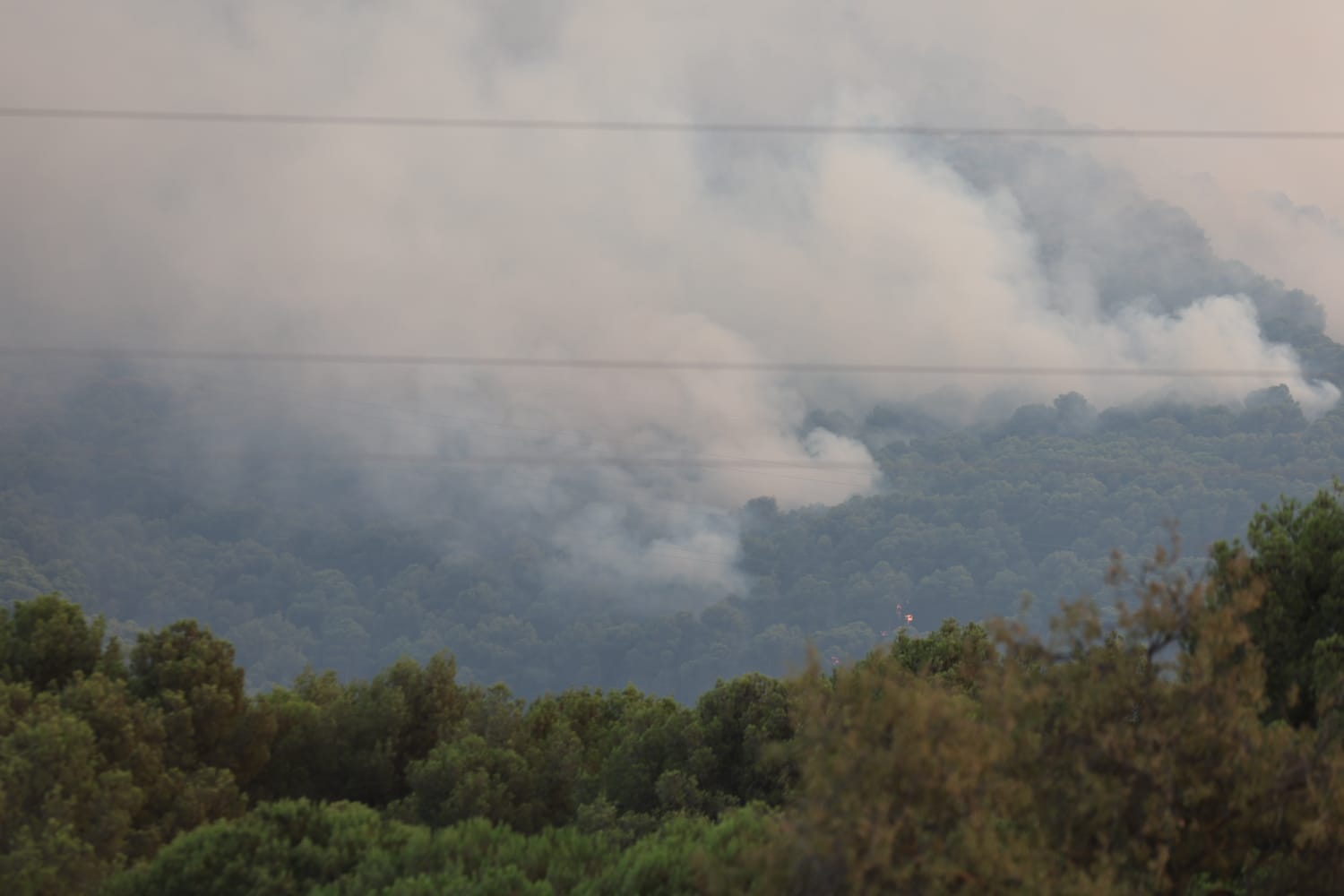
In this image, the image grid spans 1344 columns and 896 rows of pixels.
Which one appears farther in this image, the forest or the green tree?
the green tree

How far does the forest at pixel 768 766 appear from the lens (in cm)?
1542

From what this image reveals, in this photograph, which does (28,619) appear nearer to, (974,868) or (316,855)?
(316,855)

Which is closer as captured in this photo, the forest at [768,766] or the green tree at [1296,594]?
the forest at [768,766]

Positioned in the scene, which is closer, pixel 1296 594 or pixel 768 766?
pixel 1296 594

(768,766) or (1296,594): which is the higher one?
(1296,594)

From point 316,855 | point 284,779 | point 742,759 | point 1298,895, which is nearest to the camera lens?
point 1298,895

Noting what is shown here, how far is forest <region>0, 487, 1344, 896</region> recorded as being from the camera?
15.4 meters

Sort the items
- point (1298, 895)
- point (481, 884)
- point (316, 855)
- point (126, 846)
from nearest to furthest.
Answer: point (1298, 895), point (481, 884), point (316, 855), point (126, 846)

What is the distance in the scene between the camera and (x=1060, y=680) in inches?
749

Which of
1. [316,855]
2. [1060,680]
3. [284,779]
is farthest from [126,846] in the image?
[1060,680]

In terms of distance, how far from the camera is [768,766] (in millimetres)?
40469

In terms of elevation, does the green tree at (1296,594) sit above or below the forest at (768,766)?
above

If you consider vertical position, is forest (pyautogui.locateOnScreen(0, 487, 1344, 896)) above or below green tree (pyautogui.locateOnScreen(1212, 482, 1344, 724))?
below

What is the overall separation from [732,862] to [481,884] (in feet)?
16.5
